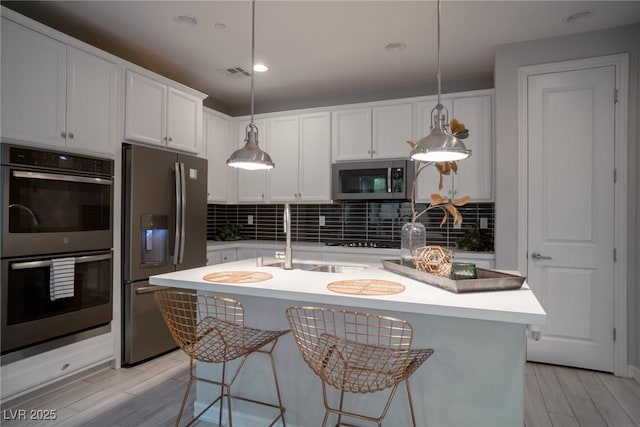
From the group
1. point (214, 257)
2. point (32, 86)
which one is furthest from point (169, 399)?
point (32, 86)

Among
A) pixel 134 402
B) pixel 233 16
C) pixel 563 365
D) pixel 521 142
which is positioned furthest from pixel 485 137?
pixel 134 402

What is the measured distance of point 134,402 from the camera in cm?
241

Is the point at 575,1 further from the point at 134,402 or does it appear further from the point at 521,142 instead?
the point at 134,402

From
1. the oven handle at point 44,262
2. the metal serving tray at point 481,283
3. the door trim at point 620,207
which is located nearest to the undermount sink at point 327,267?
the metal serving tray at point 481,283

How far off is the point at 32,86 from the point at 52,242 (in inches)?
38.9

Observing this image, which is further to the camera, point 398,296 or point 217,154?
point 217,154

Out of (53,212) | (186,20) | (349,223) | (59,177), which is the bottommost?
(349,223)

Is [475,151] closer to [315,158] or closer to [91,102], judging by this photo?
[315,158]

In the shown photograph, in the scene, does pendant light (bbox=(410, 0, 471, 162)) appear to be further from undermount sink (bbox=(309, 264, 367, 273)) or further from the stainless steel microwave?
the stainless steel microwave

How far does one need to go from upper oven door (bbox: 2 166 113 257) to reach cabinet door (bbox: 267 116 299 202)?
1.94 metres

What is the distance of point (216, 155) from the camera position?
4.41 metres

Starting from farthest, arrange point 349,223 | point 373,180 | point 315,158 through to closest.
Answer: point 349,223 < point 315,158 < point 373,180

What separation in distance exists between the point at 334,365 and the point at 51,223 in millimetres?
2100

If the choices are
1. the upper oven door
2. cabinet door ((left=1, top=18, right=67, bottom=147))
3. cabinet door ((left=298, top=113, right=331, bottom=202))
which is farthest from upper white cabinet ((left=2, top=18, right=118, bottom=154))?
cabinet door ((left=298, top=113, right=331, bottom=202))
